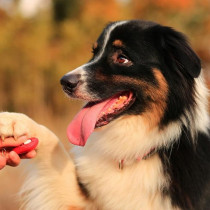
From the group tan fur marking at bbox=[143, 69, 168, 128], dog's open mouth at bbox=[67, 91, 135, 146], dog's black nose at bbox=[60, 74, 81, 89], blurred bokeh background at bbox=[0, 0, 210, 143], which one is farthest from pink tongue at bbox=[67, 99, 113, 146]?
blurred bokeh background at bbox=[0, 0, 210, 143]

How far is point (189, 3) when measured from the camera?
16922mm

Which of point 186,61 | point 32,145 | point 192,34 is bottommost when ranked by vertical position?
point 192,34

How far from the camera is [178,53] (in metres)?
3.60

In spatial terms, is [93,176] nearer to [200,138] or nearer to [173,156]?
[173,156]

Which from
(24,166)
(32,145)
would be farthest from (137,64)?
(24,166)

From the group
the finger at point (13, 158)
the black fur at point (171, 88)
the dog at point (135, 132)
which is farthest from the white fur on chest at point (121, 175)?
the finger at point (13, 158)

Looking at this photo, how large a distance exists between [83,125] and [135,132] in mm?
521

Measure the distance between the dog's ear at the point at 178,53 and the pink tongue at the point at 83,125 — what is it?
755mm

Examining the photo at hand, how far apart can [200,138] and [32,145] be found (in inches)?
61.3

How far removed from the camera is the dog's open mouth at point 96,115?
11.5 feet

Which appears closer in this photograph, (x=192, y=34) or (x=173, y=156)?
(x=173, y=156)

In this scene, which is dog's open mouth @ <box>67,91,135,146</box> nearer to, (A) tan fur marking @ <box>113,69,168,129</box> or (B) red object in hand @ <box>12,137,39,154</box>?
(A) tan fur marking @ <box>113,69,168,129</box>

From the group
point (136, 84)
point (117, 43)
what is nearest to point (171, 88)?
point (136, 84)

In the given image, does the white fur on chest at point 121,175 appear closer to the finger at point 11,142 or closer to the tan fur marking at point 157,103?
the tan fur marking at point 157,103
